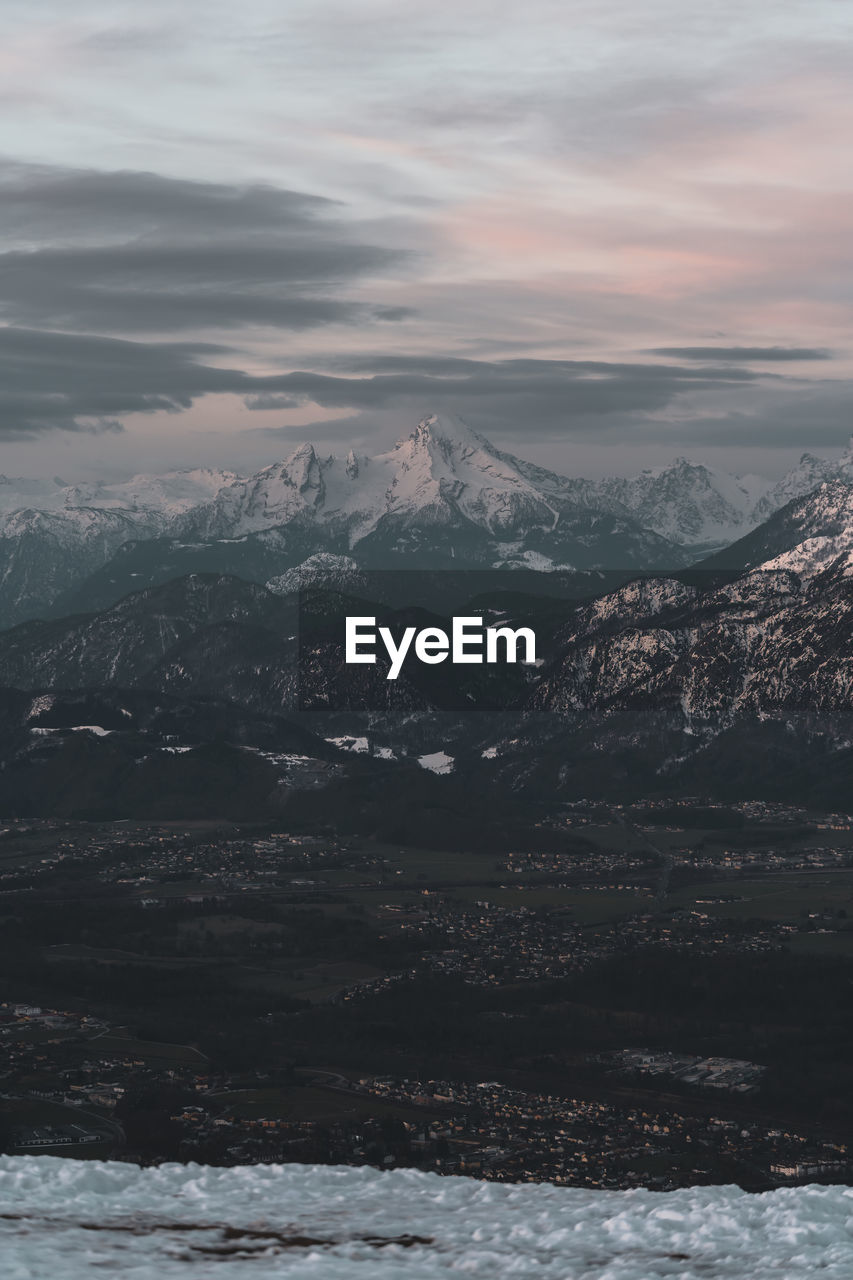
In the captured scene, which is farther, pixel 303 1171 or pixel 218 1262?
pixel 303 1171

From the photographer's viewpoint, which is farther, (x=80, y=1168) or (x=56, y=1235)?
(x=80, y=1168)

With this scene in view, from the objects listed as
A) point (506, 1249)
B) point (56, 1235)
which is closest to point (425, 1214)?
point (506, 1249)

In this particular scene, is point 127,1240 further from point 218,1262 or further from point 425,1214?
point 425,1214

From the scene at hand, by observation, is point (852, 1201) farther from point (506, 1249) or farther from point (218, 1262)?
point (218, 1262)

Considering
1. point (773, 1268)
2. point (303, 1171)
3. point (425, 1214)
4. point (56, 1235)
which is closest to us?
point (773, 1268)

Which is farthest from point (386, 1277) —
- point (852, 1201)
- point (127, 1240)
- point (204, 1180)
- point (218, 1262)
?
point (852, 1201)

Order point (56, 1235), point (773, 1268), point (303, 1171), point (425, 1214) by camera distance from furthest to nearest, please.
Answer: point (303, 1171), point (425, 1214), point (56, 1235), point (773, 1268)
